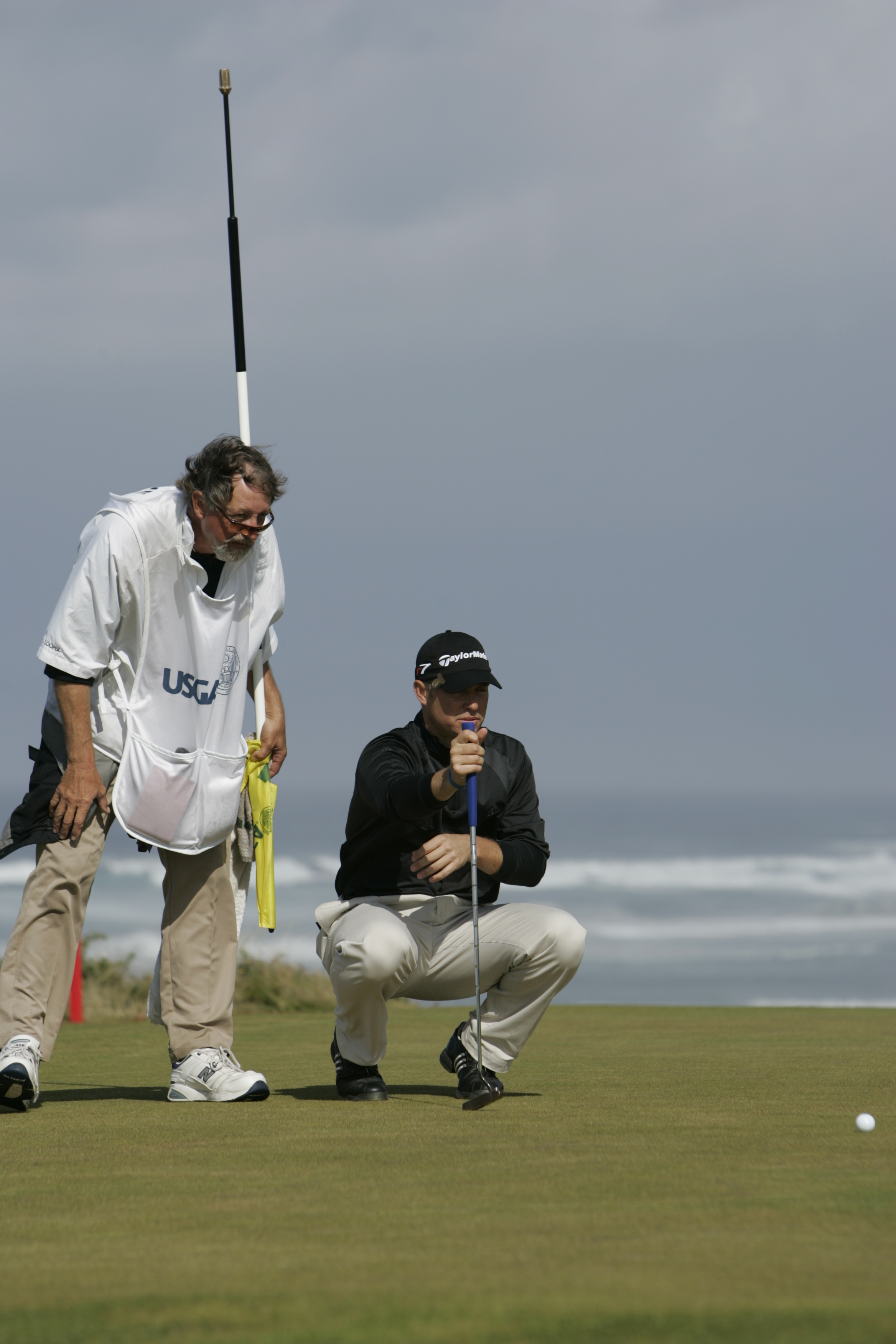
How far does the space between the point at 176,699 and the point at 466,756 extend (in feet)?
3.05

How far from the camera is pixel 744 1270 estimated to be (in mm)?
2492

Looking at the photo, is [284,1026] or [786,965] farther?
[786,965]

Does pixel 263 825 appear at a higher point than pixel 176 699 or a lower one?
lower

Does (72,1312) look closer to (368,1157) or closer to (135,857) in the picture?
(368,1157)

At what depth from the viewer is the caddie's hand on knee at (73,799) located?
473cm

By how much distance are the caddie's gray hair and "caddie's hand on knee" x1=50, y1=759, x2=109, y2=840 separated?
850 millimetres

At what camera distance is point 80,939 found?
16.1 ft

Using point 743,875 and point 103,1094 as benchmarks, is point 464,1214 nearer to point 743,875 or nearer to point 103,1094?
point 103,1094

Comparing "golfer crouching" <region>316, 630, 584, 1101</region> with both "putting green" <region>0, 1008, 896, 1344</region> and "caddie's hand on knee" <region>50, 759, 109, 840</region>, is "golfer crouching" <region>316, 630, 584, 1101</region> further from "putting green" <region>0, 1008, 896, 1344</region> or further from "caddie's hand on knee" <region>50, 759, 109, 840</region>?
"caddie's hand on knee" <region>50, 759, 109, 840</region>


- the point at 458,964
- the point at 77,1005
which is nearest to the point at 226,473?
the point at 458,964

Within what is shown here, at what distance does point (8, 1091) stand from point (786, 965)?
24.9m

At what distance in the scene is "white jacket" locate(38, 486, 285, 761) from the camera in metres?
4.78

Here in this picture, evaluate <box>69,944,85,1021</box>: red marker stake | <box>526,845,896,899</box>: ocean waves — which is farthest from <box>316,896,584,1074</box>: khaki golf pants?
<box>526,845,896,899</box>: ocean waves

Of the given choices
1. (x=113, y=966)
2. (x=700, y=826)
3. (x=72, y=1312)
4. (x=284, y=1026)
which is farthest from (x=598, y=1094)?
(x=700, y=826)
